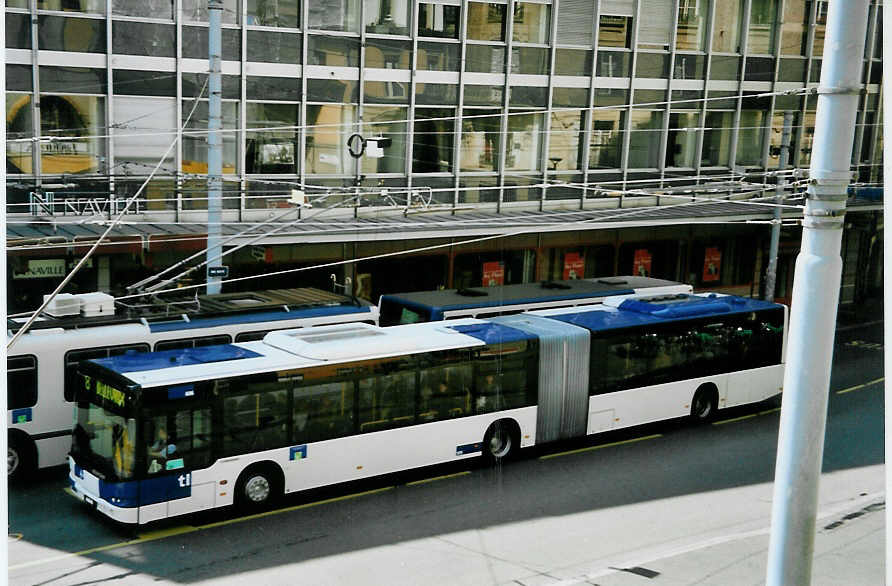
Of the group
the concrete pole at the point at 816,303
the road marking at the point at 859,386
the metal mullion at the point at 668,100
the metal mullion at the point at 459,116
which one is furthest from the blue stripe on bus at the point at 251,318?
the concrete pole at the point at 816,303

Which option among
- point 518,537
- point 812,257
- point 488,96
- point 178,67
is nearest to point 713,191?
point 488,96

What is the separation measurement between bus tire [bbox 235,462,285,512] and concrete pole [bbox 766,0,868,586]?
6048 mm

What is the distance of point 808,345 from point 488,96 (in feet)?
36.3

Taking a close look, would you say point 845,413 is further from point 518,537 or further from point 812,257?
point 812,257

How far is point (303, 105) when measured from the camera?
49.0ft

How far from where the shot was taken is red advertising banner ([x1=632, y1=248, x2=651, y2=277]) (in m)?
16.3

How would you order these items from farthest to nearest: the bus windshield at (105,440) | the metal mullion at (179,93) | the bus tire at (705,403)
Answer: the metal mullion at (179,93)
the bus tire at (705,403)
the bus windshield at (105,440)

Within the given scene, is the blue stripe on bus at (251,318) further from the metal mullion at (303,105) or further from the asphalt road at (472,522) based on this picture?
the metal mullion at (303,105)

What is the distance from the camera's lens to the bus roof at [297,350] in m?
9.72

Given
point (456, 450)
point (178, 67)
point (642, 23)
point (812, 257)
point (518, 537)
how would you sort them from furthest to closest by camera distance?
point (178, 67)
point (642, 23)
point (456, 450)
point (518, 537)
point (812, 257)

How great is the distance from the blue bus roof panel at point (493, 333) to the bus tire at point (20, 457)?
449 centimetres

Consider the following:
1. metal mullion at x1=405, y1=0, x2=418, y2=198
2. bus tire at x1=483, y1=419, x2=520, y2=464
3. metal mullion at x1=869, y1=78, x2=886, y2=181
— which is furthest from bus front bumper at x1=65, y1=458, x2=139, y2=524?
metal mullion at x1=869, y1=78, x2=886, y2=181

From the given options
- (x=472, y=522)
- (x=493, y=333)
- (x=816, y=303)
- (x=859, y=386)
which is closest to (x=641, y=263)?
(x=859, y=386)

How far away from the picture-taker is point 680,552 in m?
8.35
